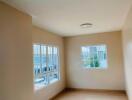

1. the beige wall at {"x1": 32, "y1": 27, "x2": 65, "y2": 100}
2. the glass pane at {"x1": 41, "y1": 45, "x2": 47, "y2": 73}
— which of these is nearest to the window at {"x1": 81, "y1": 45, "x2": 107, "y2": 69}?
the beige wall at {"x1": 32, "y1": 27, "x2": 65, "y2": 100}

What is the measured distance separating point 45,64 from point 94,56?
2362 millimetres

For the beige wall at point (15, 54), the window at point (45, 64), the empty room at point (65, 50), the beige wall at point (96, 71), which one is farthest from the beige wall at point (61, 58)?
the beige wall at point (15, 54)

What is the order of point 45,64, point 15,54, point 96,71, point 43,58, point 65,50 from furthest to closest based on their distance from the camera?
point 65,50
point 96,71
point 45,64
point 43,58
point 15,54

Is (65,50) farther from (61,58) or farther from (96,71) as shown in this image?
(96,71)

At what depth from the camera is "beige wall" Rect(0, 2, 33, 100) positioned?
2320mm

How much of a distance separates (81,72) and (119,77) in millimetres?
1587

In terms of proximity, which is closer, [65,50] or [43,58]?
[43,58]

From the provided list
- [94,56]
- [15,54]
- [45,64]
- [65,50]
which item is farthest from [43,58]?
[94,56]

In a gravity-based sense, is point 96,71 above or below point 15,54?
below

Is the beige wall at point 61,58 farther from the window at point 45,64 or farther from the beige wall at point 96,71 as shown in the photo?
the beige wall at point 96,71

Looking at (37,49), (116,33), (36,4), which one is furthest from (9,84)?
(116,33)

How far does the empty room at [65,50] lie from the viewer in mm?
2498

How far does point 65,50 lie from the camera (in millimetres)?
6613

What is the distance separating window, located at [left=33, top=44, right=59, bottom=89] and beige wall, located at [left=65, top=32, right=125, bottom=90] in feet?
2.91
